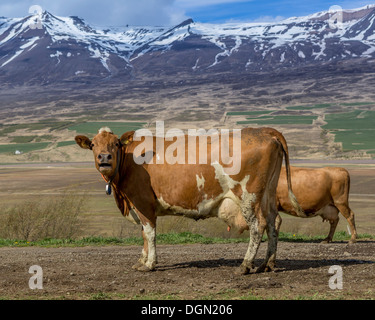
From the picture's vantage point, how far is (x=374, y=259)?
528 inches

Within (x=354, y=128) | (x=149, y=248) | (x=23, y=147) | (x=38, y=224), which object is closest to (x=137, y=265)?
(x=149, y=248)

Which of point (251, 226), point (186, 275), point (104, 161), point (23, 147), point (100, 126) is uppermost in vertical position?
point (100, 126)

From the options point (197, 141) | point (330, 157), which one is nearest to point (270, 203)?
point (197, 141)

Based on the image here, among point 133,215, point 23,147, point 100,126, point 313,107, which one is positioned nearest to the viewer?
point 133,215

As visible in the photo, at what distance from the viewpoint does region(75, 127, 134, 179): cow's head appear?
1132cm

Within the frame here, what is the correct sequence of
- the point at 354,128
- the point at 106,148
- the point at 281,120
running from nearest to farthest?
the point at 106,148
the point at 354,128
the point at 281,120

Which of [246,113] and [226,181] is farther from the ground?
[246,113]

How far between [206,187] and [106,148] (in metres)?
2.02

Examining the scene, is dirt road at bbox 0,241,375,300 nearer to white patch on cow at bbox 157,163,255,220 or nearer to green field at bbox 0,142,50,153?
white patch on cow at bbox 157,163,255,220

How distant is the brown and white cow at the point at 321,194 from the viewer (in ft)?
58.1

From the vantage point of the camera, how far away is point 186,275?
11.3 meters

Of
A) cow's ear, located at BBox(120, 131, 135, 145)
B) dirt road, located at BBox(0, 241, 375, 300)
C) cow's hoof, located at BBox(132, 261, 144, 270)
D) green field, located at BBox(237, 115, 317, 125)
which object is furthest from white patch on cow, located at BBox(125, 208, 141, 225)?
green field, located at BBox(237, 115, 317, 125)

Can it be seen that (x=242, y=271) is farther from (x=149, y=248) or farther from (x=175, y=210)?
(x=149, y=248)

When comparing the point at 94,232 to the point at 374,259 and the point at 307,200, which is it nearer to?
the point at 307,200
